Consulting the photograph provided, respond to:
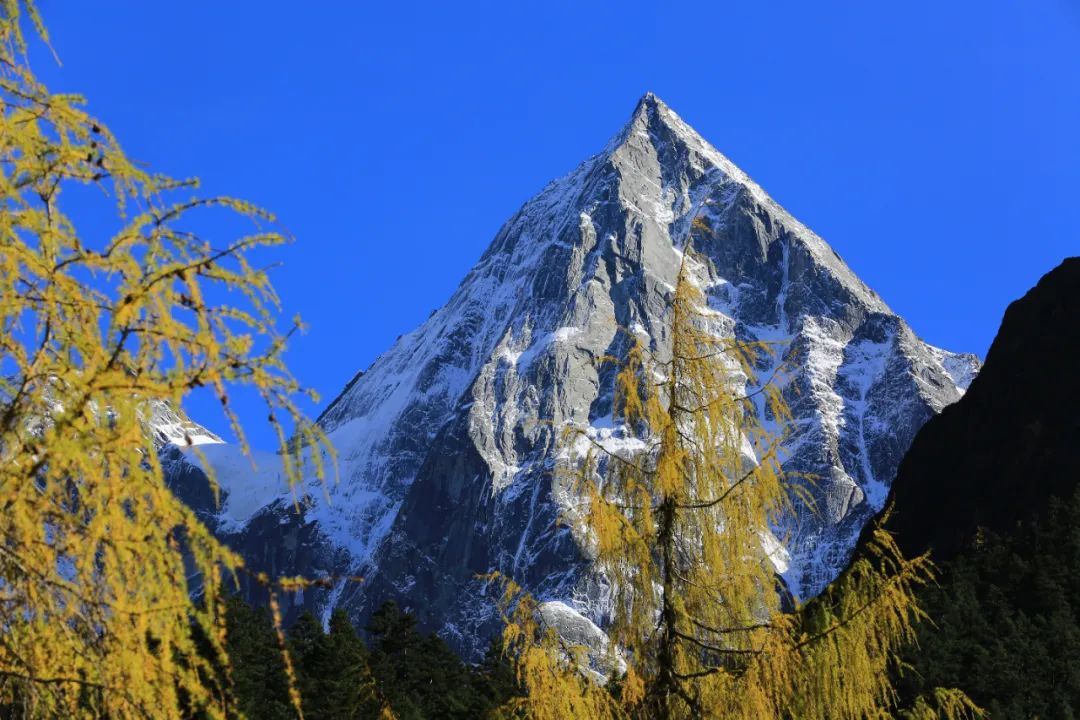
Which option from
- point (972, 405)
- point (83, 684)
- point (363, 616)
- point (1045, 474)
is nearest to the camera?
point (83, 684)

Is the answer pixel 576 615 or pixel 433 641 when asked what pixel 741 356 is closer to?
pixel 433 641

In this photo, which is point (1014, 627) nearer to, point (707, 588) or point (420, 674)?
point (420, 674)

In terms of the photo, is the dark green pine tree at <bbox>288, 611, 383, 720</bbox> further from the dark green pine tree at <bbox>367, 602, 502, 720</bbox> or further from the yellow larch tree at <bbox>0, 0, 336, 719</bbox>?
the yellow larch tree at <bbox>0, 0, 336, 719</bbox>

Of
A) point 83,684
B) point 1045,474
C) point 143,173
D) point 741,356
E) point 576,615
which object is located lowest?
point 83,684

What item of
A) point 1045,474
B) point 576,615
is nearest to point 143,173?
point 1045,474

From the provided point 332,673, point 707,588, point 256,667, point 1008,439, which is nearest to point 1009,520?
point 1008,439

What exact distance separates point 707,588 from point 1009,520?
69.8 m

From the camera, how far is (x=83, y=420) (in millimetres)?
3180

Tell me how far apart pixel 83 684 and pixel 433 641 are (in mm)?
45144

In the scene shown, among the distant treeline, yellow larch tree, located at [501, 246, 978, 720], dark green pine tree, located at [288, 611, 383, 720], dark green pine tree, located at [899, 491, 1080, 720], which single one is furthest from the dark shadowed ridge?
yellow larch tree, located at [501, 246, 978, 720]

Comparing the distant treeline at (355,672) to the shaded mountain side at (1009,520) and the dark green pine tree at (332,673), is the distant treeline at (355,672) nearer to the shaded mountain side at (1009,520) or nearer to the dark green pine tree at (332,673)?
the dark green pine tree at (332,673)

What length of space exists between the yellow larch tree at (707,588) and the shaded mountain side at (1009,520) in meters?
17.2

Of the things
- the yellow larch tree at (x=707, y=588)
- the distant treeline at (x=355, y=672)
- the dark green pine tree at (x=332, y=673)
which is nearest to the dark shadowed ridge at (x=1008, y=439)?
the distant treeline at (x=355, y=672)

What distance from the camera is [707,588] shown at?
8.06m
